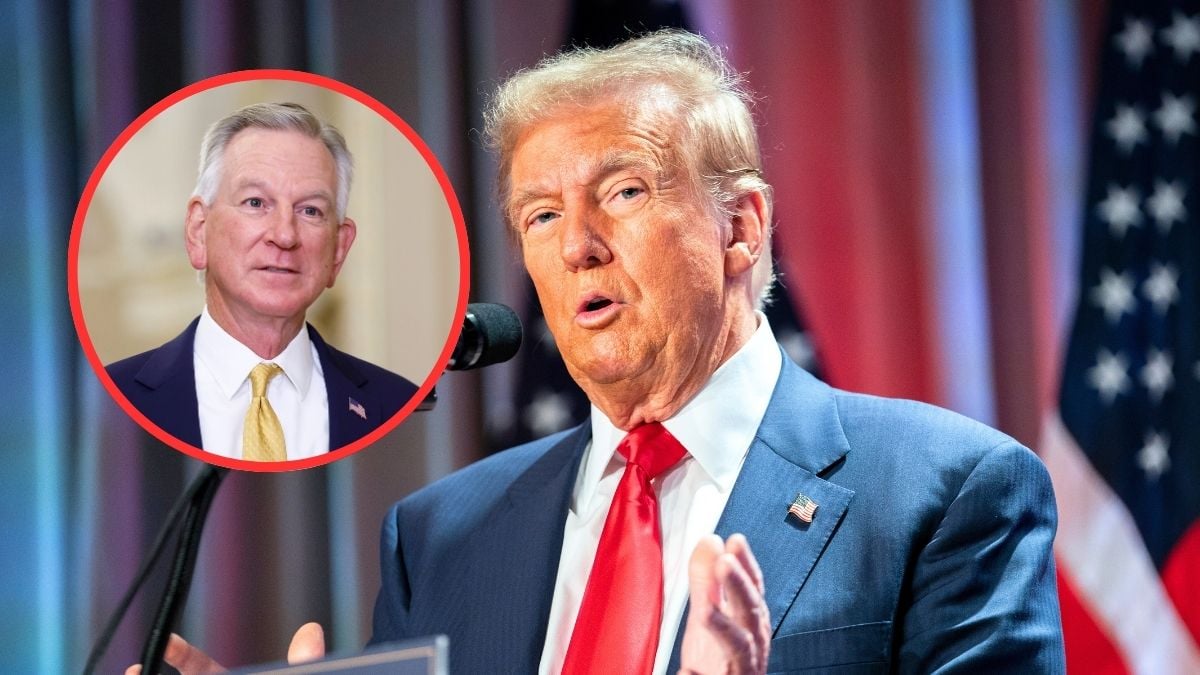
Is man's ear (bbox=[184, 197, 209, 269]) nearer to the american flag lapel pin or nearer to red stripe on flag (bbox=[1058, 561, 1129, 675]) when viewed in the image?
the american flag lapel pin

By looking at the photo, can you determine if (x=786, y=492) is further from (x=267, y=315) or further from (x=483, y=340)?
(x=267, y=315)

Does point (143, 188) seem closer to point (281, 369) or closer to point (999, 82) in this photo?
point (281, 369)

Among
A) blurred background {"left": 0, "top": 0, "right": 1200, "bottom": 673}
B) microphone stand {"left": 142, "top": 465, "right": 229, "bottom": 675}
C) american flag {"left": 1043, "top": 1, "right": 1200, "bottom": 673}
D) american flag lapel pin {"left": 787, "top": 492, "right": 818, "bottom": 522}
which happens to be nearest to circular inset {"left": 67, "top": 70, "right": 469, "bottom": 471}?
microphone stand {"left": 142, "top": 465, "right": 229, "bottom": 675}

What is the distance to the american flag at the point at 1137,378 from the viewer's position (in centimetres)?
301

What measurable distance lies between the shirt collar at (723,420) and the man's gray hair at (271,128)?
0.63m

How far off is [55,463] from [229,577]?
1.34ft

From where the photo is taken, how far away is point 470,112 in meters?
3.02

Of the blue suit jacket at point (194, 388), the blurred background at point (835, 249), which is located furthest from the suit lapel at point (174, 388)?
the blurred background at point (835, 249)

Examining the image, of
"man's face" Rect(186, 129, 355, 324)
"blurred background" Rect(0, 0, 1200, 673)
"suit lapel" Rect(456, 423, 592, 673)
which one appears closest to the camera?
"man's face" Rect(186, 129, 355, 324)

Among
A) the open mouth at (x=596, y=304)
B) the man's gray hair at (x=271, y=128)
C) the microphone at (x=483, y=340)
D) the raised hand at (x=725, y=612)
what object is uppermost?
the man's gray hair at (x=271, y=128)

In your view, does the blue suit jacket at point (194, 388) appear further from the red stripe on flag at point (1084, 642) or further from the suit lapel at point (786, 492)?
the red stripe on flag at point (1084, 642)

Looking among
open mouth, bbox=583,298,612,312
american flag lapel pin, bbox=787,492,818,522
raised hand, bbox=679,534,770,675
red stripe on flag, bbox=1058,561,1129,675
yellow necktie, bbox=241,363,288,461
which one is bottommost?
red stripe on flag, bbox=1058,561,1129,675

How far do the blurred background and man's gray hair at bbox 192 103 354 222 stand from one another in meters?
1.22

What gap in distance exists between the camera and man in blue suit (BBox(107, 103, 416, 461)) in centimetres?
170
